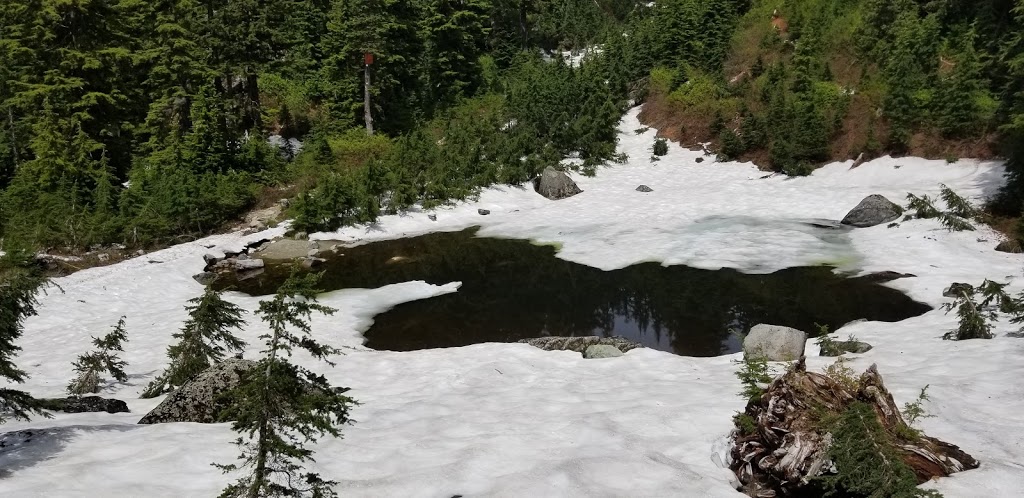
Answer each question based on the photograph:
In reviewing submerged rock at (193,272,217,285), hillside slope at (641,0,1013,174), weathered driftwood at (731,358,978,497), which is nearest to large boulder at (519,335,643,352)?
weathered driftwood at (731,358,978,497)

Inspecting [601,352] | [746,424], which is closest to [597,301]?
[601,352]

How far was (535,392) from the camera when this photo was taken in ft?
30.9

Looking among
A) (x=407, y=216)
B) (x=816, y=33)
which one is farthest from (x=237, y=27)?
(x=816, y=33)

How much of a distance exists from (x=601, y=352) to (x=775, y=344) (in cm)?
311

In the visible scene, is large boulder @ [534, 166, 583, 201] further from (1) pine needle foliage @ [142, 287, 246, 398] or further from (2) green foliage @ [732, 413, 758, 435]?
(2) green foliage @ [732, 413, 758, 435]

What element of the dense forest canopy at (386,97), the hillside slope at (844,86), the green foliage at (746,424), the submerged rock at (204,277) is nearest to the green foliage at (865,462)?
the green foliage at (746,424)

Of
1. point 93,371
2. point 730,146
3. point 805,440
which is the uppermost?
point 730,146

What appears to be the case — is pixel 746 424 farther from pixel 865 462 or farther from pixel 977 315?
pixel 977 315

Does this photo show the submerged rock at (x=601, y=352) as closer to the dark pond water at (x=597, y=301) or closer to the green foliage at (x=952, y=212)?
the dark pond water at (x=597, y=301)

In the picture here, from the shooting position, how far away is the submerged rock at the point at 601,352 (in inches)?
441

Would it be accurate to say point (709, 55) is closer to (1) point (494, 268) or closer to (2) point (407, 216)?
(2) point (407, 216)

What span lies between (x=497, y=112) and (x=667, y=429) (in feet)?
97.2

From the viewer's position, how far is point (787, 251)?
1814 cm

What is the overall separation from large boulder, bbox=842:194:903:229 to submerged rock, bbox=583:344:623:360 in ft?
44.3
